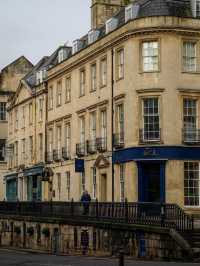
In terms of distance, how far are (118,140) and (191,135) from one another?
448 centimetres

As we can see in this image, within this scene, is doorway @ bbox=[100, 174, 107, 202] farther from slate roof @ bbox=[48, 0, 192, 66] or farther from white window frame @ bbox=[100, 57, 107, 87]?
slate roof @ bbox=[48, 0, 192, 66]

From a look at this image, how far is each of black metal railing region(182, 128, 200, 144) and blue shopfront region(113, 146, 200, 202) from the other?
1.52 feet

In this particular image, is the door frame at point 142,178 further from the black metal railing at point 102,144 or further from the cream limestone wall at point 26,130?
the cream limestone wall at point 26,130

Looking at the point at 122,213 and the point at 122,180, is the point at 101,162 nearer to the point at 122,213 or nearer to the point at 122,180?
the point at 122,180


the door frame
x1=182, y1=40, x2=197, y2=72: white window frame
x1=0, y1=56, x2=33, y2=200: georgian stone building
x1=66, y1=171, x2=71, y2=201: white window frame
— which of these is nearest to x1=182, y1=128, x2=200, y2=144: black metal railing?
the door frame

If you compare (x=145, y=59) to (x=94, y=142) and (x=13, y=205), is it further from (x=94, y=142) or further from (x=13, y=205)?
(x=13, y=205)

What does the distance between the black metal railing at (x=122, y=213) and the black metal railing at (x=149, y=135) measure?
17.2 ft

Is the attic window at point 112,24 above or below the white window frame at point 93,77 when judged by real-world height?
above

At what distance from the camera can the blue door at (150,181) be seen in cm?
4119

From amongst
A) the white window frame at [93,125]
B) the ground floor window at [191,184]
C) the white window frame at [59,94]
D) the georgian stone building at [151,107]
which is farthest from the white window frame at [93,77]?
the ground floor window at [191,184]

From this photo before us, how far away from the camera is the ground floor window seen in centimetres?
4103

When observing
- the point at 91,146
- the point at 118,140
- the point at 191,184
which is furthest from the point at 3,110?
the point at 191,184

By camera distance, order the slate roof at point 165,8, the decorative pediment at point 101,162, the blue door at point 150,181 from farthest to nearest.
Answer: the decorative pediment at point 101,162 → the slate roof at point 165,8 → the blue door at point 150,181

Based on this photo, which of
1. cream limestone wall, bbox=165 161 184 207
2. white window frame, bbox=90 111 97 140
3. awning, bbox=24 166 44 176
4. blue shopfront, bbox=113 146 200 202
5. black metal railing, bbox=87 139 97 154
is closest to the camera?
cream limestone wall, bbox=165 161 184 207
